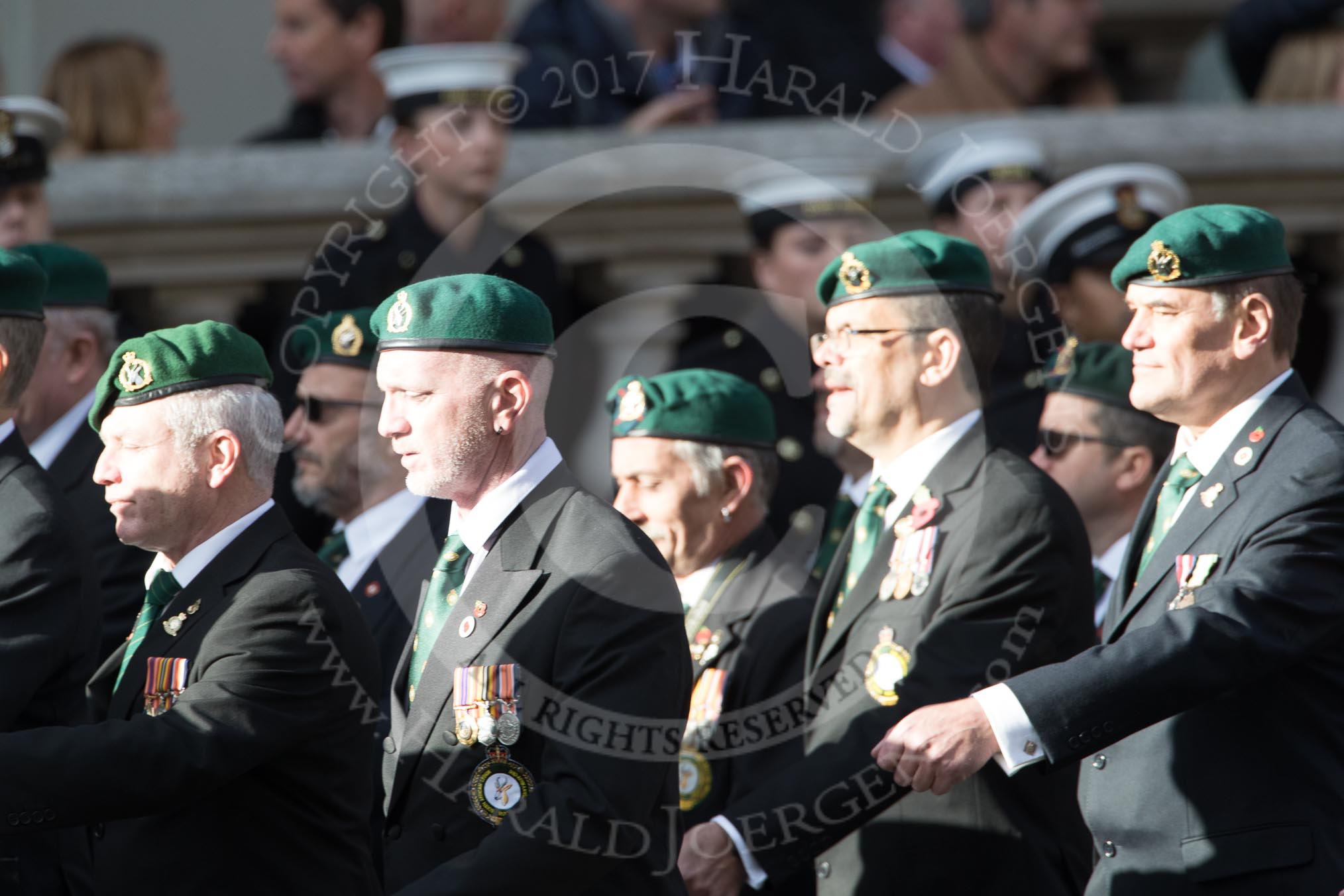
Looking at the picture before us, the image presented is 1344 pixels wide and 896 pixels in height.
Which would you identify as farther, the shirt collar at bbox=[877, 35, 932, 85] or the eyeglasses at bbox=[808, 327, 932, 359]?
the shirt collar at bbox=[877, 35, 932, 85]

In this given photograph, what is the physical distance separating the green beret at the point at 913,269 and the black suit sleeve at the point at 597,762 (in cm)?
118

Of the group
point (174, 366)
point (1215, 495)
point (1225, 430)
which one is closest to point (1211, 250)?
point (1225, 430)

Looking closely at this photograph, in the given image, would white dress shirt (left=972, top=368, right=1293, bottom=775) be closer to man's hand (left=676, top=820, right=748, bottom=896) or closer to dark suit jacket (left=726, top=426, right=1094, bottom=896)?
dark suit jacket (left=726, top=426, right=1094, bottom=896)

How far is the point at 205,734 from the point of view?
358cm

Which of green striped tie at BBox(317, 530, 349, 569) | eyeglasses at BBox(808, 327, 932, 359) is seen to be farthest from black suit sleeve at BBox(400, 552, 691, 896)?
green striped tie at BBox(317, 530, 349, 569)

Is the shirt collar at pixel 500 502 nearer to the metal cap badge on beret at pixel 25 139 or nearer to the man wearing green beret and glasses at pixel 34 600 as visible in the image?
the man wearing green beret and glasses at pixel 34 600

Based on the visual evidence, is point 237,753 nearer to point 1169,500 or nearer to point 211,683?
point 211,683

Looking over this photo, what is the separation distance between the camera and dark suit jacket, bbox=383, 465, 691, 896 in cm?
350

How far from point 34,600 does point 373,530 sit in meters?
1.45

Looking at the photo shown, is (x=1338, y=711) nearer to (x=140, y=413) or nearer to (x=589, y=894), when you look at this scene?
(x=589, y=894)

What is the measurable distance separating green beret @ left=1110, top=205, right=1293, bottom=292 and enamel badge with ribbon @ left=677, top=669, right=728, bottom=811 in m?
1.34

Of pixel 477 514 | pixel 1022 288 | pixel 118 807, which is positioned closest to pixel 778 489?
pixel 1022 288

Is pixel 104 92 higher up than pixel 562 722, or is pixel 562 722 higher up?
pixel 104 92

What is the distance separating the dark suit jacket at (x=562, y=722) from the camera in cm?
350
